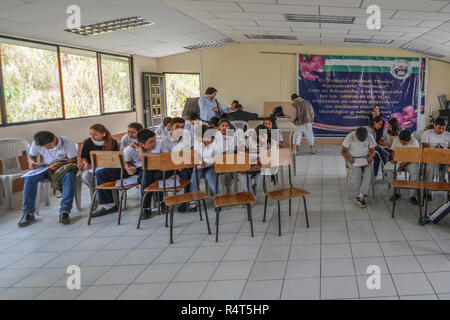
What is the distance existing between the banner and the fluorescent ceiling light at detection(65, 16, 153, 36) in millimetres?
4986

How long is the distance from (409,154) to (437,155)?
282mm

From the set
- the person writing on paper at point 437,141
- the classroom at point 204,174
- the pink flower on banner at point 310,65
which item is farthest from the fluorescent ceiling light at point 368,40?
the person writing on paper at point 437,141

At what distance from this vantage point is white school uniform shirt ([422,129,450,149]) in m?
5.05

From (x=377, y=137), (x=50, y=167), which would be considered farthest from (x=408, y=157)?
(x=50, y=167)

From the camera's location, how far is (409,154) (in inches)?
171

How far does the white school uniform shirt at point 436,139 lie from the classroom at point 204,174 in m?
0.03

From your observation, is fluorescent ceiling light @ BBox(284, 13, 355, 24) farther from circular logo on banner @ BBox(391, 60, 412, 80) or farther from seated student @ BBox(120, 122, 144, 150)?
circular logo on banner @ BBox(391, 60, 412, 80)

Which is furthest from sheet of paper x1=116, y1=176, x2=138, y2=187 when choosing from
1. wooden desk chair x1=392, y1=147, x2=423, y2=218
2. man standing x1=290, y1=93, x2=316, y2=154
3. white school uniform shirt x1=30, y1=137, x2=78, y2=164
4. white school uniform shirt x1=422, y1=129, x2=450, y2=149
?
man standing x1=290, y1=93, x2=316, y2=154

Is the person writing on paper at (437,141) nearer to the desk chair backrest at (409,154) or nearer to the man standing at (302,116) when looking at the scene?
the desk chair backrest at (409,154)

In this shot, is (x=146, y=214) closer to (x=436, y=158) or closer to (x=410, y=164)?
(x=436, y=158)

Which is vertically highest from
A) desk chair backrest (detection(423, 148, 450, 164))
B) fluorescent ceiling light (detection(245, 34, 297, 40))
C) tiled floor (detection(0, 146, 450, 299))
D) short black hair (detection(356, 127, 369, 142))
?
fluorescent ceiling light (detection(245, 34, 297, 40))

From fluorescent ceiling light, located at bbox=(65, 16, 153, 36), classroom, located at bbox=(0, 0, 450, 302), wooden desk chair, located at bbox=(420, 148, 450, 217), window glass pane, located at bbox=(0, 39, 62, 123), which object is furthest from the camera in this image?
fluorescent ceiling light, located at bbox=(65, 16, 153, 36)

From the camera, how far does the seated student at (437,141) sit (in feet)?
16.2

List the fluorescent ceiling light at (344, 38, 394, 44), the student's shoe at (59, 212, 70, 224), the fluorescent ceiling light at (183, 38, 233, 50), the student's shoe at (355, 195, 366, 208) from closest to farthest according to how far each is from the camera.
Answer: the student's shoe at (59, 212, 70, 224) < the student's shoe at (355, 195, 366, 208) < the fluorescent ceiling light at (344, 38, 394, 44) < the fluorescent ceiling light at (183, 38, 233, 50)
